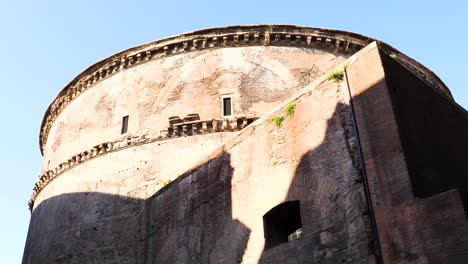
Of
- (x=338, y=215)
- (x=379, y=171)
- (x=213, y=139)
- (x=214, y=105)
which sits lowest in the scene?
(x=338, y=215)

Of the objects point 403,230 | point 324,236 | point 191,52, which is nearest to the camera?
point 403,230

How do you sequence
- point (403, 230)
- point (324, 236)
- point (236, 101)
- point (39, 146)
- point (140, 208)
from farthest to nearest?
point (39, 146)
point (236, 101)
point (140, 208)
point (324, 236)
point (403, 230)

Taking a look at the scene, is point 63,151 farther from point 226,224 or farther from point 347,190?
point 347,190

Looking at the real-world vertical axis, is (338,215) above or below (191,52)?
below

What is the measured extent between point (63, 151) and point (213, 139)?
550 cm

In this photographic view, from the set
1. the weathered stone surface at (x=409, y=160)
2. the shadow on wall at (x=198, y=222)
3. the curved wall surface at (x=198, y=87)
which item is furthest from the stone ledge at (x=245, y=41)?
the weathered stone surface at (x=409, y=160)

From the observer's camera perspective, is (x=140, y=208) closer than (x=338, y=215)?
No

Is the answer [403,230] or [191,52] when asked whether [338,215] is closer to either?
[403,230]

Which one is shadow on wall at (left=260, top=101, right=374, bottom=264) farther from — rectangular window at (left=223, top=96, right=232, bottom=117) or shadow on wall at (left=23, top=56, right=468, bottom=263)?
rectangular window at (left=223, top=96, right=232, bottom=117)

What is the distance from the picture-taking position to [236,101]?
11758mm

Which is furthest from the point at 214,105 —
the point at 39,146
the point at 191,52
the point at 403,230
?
the point at 39,146

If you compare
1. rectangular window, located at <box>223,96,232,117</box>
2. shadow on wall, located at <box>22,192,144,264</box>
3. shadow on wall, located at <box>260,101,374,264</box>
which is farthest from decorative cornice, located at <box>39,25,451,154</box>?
shadow on wall, located at <box>260,101,374,264</box>

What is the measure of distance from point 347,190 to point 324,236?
0.67m

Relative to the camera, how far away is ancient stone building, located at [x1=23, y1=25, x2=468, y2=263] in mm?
5227
